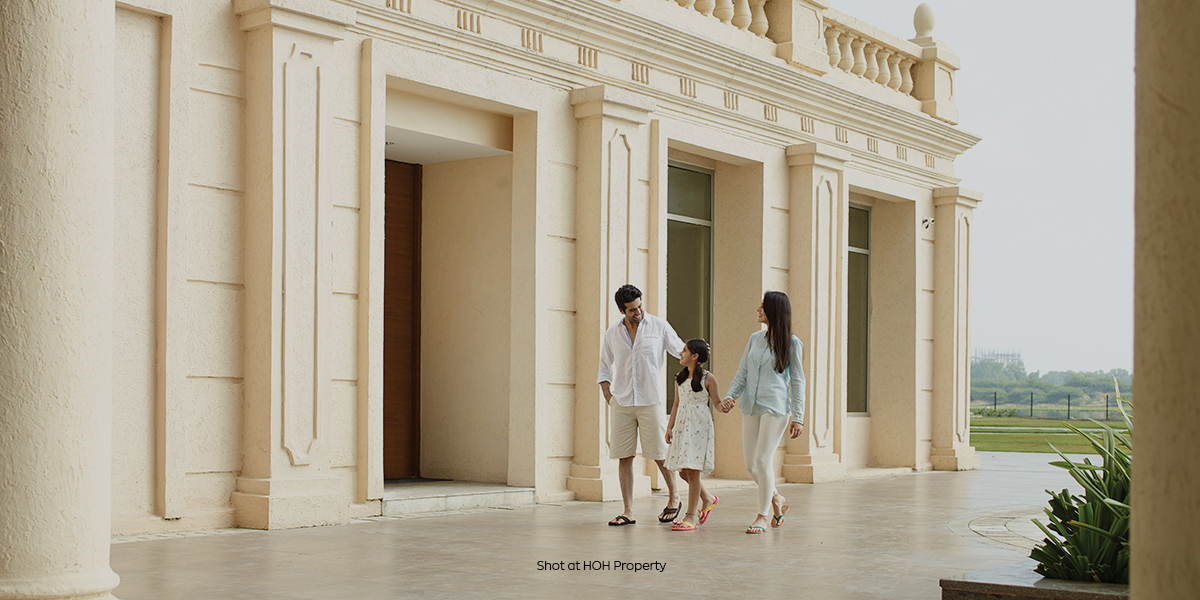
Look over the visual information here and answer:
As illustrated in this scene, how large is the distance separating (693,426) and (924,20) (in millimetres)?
11594

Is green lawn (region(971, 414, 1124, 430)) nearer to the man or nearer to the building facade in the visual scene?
the building facade

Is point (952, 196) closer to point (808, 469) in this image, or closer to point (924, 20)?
point (924, 20)

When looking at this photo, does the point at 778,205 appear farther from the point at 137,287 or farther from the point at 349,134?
the point at 137,287

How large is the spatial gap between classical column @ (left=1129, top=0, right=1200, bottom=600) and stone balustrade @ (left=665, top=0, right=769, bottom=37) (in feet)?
38.4

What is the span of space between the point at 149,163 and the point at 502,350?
13.4 ft

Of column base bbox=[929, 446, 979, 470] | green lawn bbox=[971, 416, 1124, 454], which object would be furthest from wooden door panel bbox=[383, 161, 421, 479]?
green lawn bbox=[971, 416, 1124, 454]

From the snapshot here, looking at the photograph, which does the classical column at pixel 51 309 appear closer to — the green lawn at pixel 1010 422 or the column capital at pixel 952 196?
the column capital at pixel 952 196

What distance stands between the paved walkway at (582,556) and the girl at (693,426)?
17.6 inches

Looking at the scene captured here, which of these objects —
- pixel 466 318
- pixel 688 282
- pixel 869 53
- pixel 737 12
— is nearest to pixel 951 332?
pixel 869 53

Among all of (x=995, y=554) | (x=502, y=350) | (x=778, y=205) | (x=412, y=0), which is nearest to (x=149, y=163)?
(x=412, y=0)

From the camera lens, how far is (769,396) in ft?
30.7

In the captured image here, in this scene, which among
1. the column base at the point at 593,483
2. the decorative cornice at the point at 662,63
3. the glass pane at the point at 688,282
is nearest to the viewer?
the decorative cornice at the point at 662,63

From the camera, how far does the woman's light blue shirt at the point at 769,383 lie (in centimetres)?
935

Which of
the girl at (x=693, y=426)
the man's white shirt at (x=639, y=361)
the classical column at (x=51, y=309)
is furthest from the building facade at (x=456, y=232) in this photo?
the girl at (x=693, y=426)
